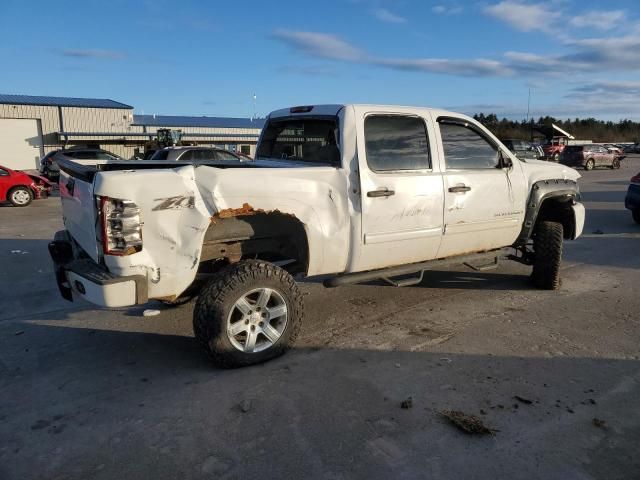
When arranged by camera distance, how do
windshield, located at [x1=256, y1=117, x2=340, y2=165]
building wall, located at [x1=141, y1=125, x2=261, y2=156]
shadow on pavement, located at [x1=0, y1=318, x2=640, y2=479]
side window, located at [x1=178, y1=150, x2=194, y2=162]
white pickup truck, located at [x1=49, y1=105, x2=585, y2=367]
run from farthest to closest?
building wall, located at [x1=141, y1=125, x2=261, y2=156]
side window, located at [x1=178, y1=150, x2=194, y2=162]
windshield, located at [x1=256, y1=117, x2=340, y2=165]
white pickup truck, located at [x1=49, y1=105, x2=585, y2=367]
shadow on pavement, located at [x1=0, y1=318, x2=640, y2=479]

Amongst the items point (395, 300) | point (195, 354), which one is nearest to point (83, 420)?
point (195, 354)

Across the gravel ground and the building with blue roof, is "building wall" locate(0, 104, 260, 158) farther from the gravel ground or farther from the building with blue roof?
the gravel ground

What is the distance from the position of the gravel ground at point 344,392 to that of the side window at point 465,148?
5.01ft

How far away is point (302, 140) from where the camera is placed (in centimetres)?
516

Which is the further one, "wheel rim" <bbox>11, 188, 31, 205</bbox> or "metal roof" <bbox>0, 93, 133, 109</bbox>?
"metal roof" <bbox>0, 93, 133, 109</bbox>

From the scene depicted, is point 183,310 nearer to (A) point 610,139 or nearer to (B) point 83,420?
(B) point 83,420

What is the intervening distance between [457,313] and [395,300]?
0.74 meters

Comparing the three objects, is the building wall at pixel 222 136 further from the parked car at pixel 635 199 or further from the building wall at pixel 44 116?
the parked car at pixel 635 199

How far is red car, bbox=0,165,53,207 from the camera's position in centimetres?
1523

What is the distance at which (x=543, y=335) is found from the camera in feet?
15.1

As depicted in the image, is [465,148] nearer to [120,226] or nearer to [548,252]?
[548,252]

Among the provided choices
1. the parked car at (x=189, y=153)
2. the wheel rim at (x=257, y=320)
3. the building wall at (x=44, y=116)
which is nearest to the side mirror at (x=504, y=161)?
the wheel rim at (x=257, y=320)

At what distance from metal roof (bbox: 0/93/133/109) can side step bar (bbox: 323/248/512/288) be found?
139 feet

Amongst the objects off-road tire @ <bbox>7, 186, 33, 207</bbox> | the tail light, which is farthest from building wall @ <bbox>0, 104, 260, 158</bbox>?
the tail light
